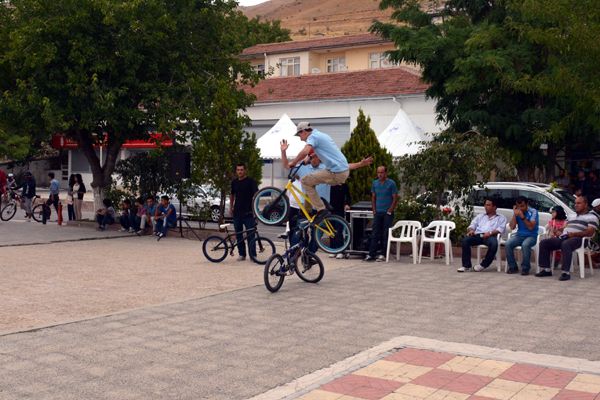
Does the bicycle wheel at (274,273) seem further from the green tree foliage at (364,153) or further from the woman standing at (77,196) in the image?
the woman standing at (77,196)

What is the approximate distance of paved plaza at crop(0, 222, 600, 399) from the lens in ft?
21.5

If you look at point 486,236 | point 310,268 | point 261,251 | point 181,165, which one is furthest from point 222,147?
point 310,268

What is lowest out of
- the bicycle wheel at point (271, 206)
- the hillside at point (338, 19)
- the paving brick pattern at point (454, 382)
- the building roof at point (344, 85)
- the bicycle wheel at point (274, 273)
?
the paving brick pattern at point (454, 382)

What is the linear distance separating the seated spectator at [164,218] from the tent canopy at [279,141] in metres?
5.80

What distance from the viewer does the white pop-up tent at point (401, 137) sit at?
24.9 meters

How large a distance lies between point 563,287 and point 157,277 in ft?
21.4

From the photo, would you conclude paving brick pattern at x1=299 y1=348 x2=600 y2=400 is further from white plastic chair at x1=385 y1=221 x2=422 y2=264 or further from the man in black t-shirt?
white plastic chair at x1=385 y1=221 x2=422 y2=264

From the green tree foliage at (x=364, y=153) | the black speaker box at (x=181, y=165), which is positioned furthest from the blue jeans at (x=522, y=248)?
the black speaker box at (x=181, y=165)

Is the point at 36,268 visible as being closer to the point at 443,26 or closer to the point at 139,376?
the point at 139,376

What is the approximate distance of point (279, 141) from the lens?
87.8 feet

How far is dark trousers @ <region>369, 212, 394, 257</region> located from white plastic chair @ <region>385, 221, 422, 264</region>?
134 millimetres

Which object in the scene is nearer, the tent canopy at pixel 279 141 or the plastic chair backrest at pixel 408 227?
the plastic chair backrest at pixel 408 227

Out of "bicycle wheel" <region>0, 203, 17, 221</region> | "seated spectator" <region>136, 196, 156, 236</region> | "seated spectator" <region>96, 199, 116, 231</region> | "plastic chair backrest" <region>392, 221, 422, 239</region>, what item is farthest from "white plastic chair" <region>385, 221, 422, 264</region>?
"bicycle wheel" <region>0, 203, 17, 221</region>

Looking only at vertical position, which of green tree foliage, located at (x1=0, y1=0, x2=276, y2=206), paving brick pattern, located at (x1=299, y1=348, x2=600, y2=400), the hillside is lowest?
paving brick pattern, located at (x1=299, y1=348, x2=600, y2=400)
